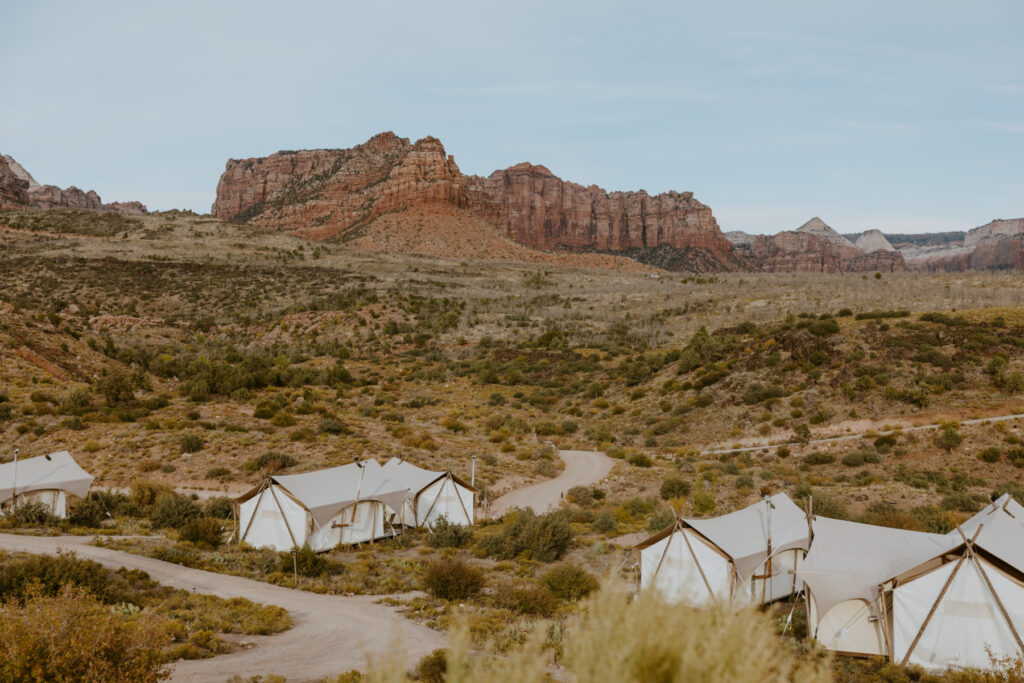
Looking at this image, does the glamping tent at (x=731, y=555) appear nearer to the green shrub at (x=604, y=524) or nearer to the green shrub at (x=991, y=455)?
the green shrub at (x=604, y=524)

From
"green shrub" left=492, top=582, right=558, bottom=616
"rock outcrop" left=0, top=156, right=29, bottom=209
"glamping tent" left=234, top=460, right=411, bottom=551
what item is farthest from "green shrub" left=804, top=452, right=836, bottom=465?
"rock outcrop" left=0, top=156, right=29, bottom=209

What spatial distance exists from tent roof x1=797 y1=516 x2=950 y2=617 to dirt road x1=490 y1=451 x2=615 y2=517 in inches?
458

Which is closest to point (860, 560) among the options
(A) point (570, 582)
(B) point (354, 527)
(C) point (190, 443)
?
(A) point (570, 582)

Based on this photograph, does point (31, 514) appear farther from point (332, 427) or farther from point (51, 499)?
point (332, 427)

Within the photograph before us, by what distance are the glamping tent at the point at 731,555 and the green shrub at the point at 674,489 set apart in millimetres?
9359

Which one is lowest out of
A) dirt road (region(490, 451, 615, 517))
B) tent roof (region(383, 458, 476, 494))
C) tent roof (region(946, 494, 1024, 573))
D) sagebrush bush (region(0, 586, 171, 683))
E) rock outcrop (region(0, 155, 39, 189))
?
dirt road (region(490, 451, 615, 517))

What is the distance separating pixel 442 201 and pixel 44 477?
110679 mm

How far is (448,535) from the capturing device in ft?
60.8

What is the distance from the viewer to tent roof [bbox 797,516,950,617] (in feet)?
34.3

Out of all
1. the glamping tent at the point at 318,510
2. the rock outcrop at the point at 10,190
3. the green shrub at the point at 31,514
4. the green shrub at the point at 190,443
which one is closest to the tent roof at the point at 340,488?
the glamping tent at the point at 318,510

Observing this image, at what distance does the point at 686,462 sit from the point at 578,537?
9.73 meters

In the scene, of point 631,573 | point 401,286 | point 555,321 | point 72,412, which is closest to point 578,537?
point 631,573

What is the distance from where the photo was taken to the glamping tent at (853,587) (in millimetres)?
10453

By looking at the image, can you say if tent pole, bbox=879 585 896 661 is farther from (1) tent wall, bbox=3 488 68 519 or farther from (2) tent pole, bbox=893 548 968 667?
(1) tent wall, bbox=3 488 68 519
